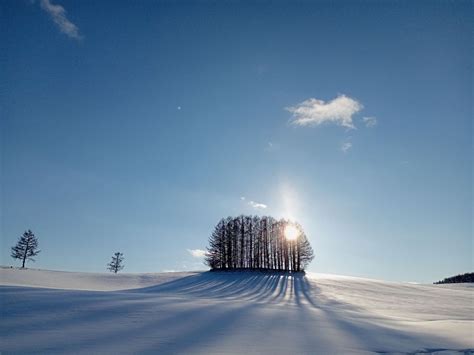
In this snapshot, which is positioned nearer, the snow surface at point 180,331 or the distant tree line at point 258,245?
the snow surface at point 180,331

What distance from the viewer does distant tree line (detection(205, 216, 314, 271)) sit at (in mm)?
57906

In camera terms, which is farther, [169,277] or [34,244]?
[34,244]

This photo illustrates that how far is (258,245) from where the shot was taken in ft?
198

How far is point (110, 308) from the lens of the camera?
12.0m

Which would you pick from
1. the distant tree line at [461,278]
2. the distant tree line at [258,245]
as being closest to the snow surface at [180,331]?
the distant tree line at [258,245]

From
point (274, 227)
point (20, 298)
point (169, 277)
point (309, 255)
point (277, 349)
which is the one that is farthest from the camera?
point (274, 227)

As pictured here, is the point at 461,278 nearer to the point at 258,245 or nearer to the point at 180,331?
the point at 258,245

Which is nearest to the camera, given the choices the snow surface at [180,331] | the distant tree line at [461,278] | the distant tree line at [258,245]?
the snow surface at [180,331]

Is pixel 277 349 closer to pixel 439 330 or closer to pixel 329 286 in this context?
pixel 439 330

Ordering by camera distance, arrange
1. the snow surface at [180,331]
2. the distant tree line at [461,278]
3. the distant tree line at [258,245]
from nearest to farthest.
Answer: the snow surface at [180,331] → the distant tree line at [258,245] → the distant tree line at [461,278]

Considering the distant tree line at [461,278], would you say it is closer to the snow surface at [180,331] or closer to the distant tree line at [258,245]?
the distant tree line at [258,245]

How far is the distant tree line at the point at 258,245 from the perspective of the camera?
57906 mm

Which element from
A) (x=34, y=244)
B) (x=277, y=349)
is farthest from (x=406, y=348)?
(x=34, y=244)

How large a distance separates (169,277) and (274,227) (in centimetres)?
2283
